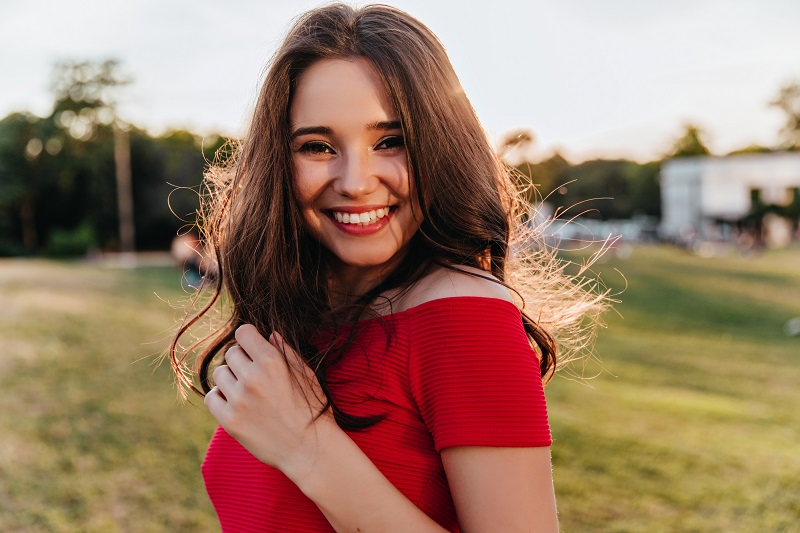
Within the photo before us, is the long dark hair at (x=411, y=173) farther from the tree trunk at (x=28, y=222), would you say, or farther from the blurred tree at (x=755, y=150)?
the blurred tree at (x=755, y=150)

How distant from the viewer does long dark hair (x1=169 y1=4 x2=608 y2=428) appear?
1536mm

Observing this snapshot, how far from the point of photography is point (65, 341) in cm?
1010

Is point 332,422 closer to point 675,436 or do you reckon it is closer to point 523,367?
point 523,367

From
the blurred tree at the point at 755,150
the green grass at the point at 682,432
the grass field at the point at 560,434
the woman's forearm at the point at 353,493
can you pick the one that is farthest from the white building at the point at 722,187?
the woman's forearm at the point at 353,493

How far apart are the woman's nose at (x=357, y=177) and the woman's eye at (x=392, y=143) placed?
0.15 feet

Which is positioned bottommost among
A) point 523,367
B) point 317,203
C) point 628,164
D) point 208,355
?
point 628,164

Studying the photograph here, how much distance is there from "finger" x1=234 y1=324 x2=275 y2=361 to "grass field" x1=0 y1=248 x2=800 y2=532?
126 cm

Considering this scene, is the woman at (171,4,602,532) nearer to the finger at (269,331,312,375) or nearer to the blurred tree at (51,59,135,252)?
the finger at (269,331,312,375)

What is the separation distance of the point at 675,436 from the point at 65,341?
759cm

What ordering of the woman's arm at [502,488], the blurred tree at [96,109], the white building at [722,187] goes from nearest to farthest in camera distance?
the woman's arm at [502,488] → the blurred tree at [96,109] → the white building at [722,187]

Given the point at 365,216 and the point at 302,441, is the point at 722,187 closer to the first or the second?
the point at 365,216

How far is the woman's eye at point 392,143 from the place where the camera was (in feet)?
5.06

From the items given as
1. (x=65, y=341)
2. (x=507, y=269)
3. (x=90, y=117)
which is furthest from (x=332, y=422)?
(x=90, y=117)

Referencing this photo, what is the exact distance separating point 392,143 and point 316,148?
16cm
